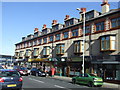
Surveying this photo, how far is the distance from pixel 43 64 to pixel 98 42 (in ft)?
61.1

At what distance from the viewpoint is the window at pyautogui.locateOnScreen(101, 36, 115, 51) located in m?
22.2

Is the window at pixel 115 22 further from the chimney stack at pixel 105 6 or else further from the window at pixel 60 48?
the window at pixel 60 48

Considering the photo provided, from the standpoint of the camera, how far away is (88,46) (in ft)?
86.4

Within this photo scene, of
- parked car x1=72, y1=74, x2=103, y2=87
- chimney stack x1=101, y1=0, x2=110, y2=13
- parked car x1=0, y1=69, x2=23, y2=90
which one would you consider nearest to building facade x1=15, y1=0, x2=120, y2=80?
chimney stack x1=101, y1=0, x2=110, y2=13

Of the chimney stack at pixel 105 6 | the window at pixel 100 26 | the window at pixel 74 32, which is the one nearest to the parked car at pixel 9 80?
the window at pixel 100 26

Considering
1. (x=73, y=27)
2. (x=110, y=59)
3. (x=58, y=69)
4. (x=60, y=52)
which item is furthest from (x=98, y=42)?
(x=58, y=69)

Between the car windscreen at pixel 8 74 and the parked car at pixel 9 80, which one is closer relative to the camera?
the parked car at pixel 9 80

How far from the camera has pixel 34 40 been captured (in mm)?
45875

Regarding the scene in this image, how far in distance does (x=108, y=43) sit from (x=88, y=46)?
14.2 ft

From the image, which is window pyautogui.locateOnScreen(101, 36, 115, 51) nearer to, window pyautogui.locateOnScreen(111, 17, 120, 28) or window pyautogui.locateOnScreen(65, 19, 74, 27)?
window pyautogui.locateOnScreen(111, 17, 120, 28)

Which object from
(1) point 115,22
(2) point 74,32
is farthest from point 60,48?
(1) point 115,22

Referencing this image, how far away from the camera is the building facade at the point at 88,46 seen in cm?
2222

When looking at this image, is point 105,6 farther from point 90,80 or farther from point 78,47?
point 90,80

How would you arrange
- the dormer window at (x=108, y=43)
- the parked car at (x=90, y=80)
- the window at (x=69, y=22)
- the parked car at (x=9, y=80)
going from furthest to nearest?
the window at (x=69, y=22)
the dormer window at (x=108, y=43)
the parked car at (x=90, y=80)
the parked car at (x=9, y=80)
